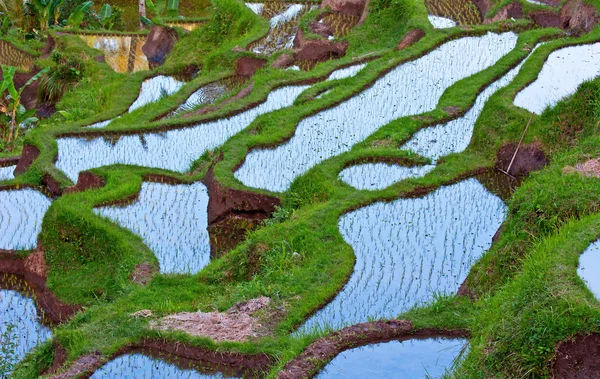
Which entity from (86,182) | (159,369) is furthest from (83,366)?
(86,182)

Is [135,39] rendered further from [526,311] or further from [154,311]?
[526,311]

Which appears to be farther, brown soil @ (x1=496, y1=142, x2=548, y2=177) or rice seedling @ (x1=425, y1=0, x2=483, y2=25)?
rice seedling @ (x1=425, y1=0, x2=483, y2=25)

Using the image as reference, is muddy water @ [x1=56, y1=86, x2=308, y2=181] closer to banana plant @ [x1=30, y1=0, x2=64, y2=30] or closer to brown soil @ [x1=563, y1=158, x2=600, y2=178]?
brown soil @ [x1=563, y1=158, x2=600, y2=178]

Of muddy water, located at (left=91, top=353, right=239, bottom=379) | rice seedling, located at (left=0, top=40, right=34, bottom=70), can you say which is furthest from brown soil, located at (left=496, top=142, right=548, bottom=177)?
rice seedling, located at (left=0, top=40, right=34, bottom=70)

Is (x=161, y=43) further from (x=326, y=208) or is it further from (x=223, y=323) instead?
(x=223, y=323)

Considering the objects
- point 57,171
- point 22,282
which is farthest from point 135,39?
point 22,282

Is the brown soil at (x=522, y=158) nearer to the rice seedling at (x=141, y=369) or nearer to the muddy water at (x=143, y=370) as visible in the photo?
the muddy water at (x=143, y=370)
